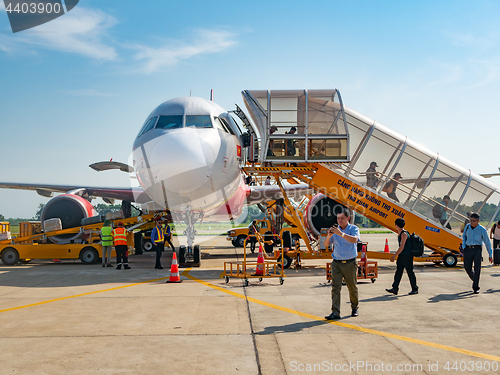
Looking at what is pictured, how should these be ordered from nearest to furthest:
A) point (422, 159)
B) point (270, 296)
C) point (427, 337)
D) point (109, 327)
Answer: point (427, 337), point (109, 327), point (270, 296), point (422, 159)

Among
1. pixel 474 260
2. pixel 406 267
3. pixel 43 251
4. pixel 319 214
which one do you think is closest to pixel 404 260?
pixel 406 267

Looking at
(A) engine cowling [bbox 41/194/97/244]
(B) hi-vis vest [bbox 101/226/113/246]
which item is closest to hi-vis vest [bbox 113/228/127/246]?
(B) hi-vis vest [bbox 101/226/113/246]

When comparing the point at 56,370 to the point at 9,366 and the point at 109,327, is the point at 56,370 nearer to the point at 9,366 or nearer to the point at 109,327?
the point at 9,366

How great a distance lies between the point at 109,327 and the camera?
5531 millimetres

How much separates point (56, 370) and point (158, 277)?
6585 mm

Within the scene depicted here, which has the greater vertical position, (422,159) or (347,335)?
(422,159)

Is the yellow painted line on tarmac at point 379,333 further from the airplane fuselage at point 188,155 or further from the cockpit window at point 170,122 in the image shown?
the cockpit window at point 170,122

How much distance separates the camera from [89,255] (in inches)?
553

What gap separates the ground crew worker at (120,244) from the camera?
12258mm

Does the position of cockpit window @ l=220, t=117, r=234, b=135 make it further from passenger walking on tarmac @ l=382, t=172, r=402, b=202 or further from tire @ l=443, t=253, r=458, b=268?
tire @ l=443, t=253, r=458, b=268

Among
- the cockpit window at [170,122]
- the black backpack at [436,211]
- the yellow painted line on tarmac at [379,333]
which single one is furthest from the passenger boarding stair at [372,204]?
the yellow painted line on tarmac at [379,333]

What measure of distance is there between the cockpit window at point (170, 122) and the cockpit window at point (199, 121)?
22cm

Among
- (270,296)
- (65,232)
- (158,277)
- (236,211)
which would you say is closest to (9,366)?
(270,296)

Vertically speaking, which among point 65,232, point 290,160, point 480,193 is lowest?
point 65,232
